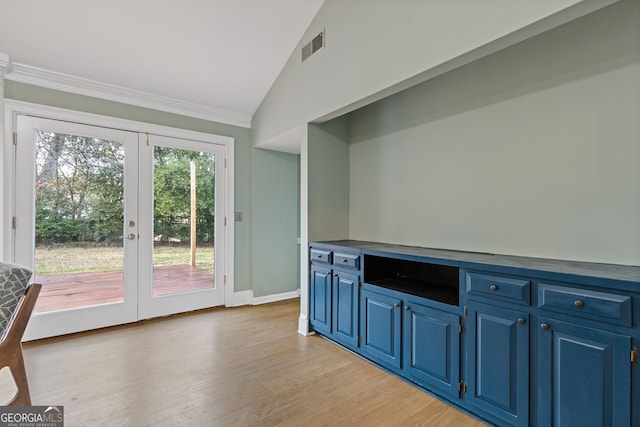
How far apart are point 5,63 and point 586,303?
15.0ft

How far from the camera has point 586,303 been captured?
4.68 feet

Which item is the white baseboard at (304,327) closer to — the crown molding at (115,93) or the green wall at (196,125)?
the green wall at (196,125)

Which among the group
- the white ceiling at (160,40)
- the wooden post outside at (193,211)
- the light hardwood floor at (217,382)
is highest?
the white ceiling at (160,40)

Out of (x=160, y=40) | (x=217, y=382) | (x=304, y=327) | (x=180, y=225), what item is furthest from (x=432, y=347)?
(x=160, y=40)

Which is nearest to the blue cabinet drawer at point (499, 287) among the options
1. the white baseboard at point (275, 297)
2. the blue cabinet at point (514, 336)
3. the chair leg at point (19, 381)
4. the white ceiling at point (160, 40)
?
the blue cabinet at point (514, 336)

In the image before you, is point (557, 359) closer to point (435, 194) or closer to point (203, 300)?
point (435, 194)

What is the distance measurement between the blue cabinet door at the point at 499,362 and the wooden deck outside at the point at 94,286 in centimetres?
325

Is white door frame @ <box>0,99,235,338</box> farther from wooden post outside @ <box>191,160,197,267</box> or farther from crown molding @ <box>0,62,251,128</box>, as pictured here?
wooden post outside @ <box>191,160,197,267</box>

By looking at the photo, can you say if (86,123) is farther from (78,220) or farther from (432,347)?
(432,347)

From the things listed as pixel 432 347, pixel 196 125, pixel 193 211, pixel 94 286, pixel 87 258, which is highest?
pixel 196 125

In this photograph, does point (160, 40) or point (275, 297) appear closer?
point (160, 40)

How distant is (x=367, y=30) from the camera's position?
97.3 inches

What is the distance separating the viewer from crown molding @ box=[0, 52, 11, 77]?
105 inches

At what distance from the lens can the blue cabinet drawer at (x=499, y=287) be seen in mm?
1645
